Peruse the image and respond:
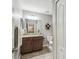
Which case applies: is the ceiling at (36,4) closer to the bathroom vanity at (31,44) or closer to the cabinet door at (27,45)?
the bathroom vanity at (31,44)

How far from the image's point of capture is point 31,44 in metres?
5.27

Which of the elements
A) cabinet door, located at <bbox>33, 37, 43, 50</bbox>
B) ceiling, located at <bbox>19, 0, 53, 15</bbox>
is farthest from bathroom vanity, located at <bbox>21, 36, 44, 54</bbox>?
ceiling, located at <bbox>19, 0, 53, 15</bbox>

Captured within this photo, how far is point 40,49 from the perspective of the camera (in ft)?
19.0

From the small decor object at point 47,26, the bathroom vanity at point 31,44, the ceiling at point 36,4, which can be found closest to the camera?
the ceiling at point 36,4

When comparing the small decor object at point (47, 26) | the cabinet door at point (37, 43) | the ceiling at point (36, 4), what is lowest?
the cabinet door at point (37, 43)

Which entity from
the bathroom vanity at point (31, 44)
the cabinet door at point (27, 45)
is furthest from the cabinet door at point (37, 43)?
the cabinet door at point (27, 45)

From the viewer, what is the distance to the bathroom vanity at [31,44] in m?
4.90

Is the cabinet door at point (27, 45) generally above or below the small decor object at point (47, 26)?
below

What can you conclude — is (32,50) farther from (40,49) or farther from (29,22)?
(29,22)

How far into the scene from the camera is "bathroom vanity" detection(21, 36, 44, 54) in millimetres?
4902

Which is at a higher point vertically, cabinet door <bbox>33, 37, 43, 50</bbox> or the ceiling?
the ceiling

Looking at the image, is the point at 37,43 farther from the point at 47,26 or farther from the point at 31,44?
the point at 47,26

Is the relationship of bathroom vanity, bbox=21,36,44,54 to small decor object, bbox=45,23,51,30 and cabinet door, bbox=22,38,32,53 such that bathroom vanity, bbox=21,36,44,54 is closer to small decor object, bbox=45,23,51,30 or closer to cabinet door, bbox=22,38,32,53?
cabinet door, bbox=22,38,32,53
